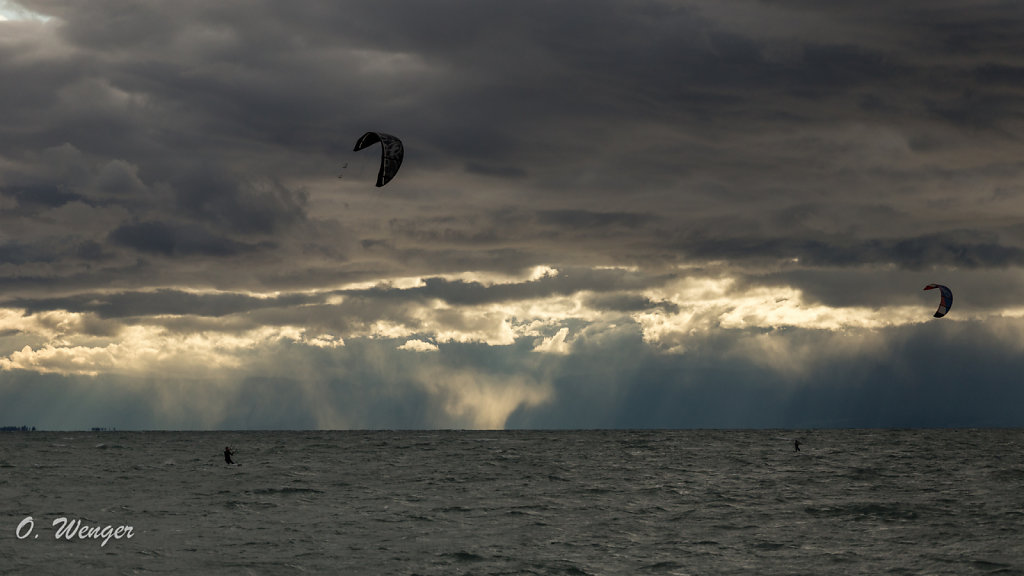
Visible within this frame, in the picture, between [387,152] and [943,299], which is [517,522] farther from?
[943,299]

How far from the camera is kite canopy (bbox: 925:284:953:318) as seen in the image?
75.8m

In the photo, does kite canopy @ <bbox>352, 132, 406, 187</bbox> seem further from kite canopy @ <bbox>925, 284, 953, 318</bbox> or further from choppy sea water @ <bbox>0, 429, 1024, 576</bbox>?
kite canopy @ <bbox>925, 284, 953, 318</bbox>

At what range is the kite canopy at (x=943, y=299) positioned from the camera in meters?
75.8

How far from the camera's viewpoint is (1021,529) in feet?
138

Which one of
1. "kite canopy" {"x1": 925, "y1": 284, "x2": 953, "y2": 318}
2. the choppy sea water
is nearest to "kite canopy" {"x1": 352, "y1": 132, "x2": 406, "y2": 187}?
the choppy sea water

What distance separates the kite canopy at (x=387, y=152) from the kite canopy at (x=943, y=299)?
169 ft

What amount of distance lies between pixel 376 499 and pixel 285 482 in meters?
16.7

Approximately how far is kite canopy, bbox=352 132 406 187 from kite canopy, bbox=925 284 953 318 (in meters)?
51.4

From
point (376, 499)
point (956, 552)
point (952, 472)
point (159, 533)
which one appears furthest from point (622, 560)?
point (952, 472)

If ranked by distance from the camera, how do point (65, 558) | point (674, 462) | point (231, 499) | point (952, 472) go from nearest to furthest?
point (65, 558), point (231, 499), point (952, 472), point (674, 462)

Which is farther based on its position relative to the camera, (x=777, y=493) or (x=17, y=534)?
(x=777, y=493)

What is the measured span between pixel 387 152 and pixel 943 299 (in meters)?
55.0

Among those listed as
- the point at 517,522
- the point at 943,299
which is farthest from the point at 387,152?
the point at 943,299

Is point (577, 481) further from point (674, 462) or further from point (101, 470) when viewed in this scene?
point (101, 470)
